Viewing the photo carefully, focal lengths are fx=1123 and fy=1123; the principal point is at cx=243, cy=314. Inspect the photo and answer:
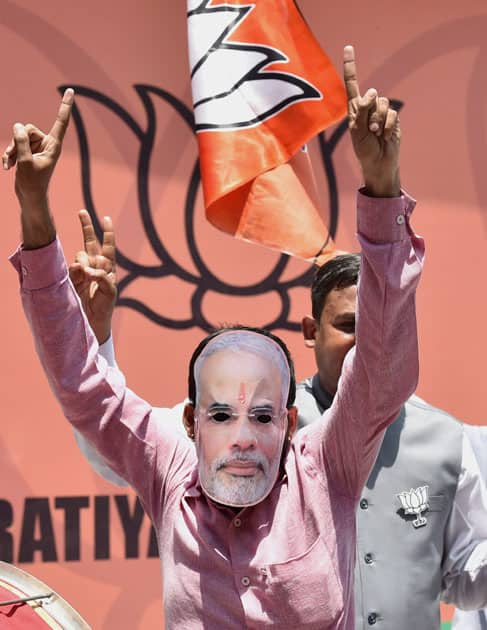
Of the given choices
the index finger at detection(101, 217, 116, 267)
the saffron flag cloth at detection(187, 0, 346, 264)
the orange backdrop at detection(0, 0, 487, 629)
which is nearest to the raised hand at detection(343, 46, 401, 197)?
the index finger at detection(101, 217, 116, 267)

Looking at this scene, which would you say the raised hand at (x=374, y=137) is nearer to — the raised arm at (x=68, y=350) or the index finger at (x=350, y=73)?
the index finger at (x=350, y=73)

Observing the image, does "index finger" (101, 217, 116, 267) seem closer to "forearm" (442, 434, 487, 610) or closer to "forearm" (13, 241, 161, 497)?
"forearm" (13, 241, 161, 497)

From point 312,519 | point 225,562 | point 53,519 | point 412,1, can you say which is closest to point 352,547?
point 312,519

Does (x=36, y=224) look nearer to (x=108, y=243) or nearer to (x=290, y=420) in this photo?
(x=108, y=243)

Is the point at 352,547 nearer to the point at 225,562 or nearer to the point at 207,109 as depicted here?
the point at 225,562

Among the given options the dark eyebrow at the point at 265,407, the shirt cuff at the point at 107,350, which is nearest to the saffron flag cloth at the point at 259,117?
the shirt cuff at the point at 107,350

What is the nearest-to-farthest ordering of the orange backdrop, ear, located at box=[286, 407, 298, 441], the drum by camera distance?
ear, located at box=[286, 407, 298, 441] → the drum → the orange backdrop

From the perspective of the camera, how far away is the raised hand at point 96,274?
5.83 feet

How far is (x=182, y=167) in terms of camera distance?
3377 millimetres

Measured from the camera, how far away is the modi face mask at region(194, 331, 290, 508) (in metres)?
1.50

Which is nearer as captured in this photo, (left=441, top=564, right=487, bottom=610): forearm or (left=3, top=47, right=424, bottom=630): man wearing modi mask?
(left=3, top=47, right=424, bottom=630): man wearing modi mask

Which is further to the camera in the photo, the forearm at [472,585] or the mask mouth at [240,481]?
the forearm at [472,585]

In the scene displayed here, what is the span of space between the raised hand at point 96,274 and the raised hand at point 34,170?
291mm

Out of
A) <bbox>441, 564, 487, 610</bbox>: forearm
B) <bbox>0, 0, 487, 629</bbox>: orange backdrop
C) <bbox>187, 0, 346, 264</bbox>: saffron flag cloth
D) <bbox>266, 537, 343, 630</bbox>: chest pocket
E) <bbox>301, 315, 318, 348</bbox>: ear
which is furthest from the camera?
<bbox>0, 0, 487, 629</bbox>: orange backdrop
